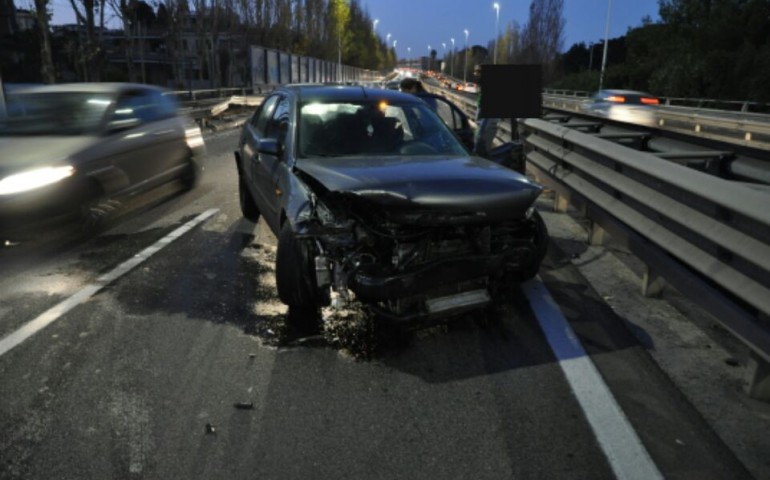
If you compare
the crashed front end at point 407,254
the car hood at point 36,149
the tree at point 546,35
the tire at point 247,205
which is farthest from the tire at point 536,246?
the tree at point 546,35

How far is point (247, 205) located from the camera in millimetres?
7473

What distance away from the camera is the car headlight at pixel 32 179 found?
5.37 m

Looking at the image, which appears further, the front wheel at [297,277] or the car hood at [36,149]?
the car hood at [36,149]

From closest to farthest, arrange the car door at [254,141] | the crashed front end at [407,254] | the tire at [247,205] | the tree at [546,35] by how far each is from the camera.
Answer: the crashed front end at [407,254], the car door at [254,141], the tire at [247,205], the tree at [546,35]

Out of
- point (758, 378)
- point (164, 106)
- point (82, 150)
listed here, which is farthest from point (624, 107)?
point (758, 378)

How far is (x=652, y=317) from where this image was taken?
4316 millimetres

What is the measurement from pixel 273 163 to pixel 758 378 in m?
3.96

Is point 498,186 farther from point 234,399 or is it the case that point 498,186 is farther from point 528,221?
point 234,399

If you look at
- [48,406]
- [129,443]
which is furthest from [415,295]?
[48,406]

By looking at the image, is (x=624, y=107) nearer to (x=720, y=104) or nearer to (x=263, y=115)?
(x=720, y=104)

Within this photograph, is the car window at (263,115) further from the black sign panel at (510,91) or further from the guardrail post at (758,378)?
the guardrail post at (758,378)

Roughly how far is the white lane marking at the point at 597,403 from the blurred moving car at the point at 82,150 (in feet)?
15.3

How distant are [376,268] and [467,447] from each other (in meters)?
1.27

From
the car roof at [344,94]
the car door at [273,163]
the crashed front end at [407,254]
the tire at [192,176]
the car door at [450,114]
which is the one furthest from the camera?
the car door at [450,114]
